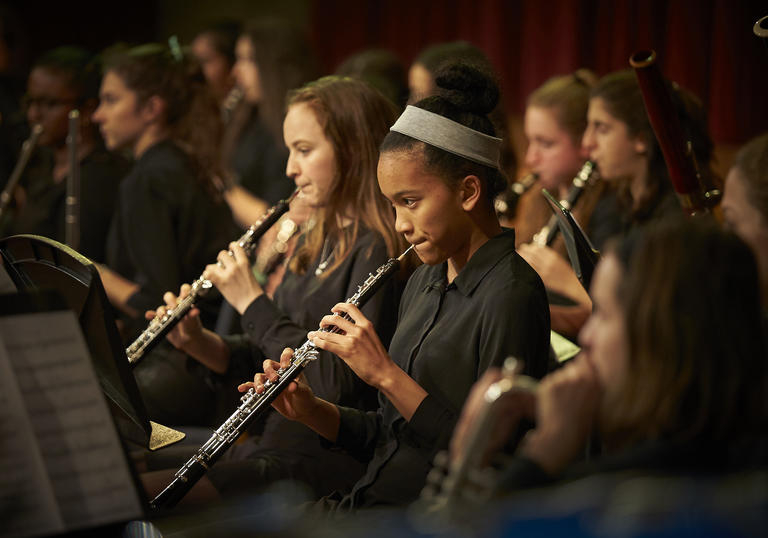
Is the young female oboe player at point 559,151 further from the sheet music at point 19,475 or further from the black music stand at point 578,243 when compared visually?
the sheet music at point 19,475

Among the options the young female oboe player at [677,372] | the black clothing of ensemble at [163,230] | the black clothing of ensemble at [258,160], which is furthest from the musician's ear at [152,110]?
the young female oboe player at [677,372]

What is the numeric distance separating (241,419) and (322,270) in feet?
1.67

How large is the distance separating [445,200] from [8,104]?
12.2 ft

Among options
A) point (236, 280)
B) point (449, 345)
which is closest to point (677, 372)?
point (449, 345)

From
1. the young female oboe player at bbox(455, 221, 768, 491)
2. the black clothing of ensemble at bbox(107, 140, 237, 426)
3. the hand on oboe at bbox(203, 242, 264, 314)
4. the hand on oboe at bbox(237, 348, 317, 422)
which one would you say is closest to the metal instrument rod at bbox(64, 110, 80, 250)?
the black clothing of ensemble at bbox(107, 140, 237, 426)

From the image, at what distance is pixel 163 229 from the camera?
3021 mm

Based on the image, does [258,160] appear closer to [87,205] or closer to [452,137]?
[87,205]

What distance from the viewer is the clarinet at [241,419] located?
6.27 feet

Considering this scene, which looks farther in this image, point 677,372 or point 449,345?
point 449,345

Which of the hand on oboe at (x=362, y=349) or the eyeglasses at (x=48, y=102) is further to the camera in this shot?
the eyeglasses at (x=48, y=102)

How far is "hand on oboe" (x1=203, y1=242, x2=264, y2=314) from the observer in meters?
2.32

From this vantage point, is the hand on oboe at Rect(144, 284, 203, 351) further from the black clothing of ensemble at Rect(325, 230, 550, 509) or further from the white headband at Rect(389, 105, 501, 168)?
the white headband at Rect(389, 105, 501, 168)

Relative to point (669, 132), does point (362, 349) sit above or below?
below

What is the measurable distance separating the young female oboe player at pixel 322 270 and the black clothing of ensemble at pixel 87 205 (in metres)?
1.14
